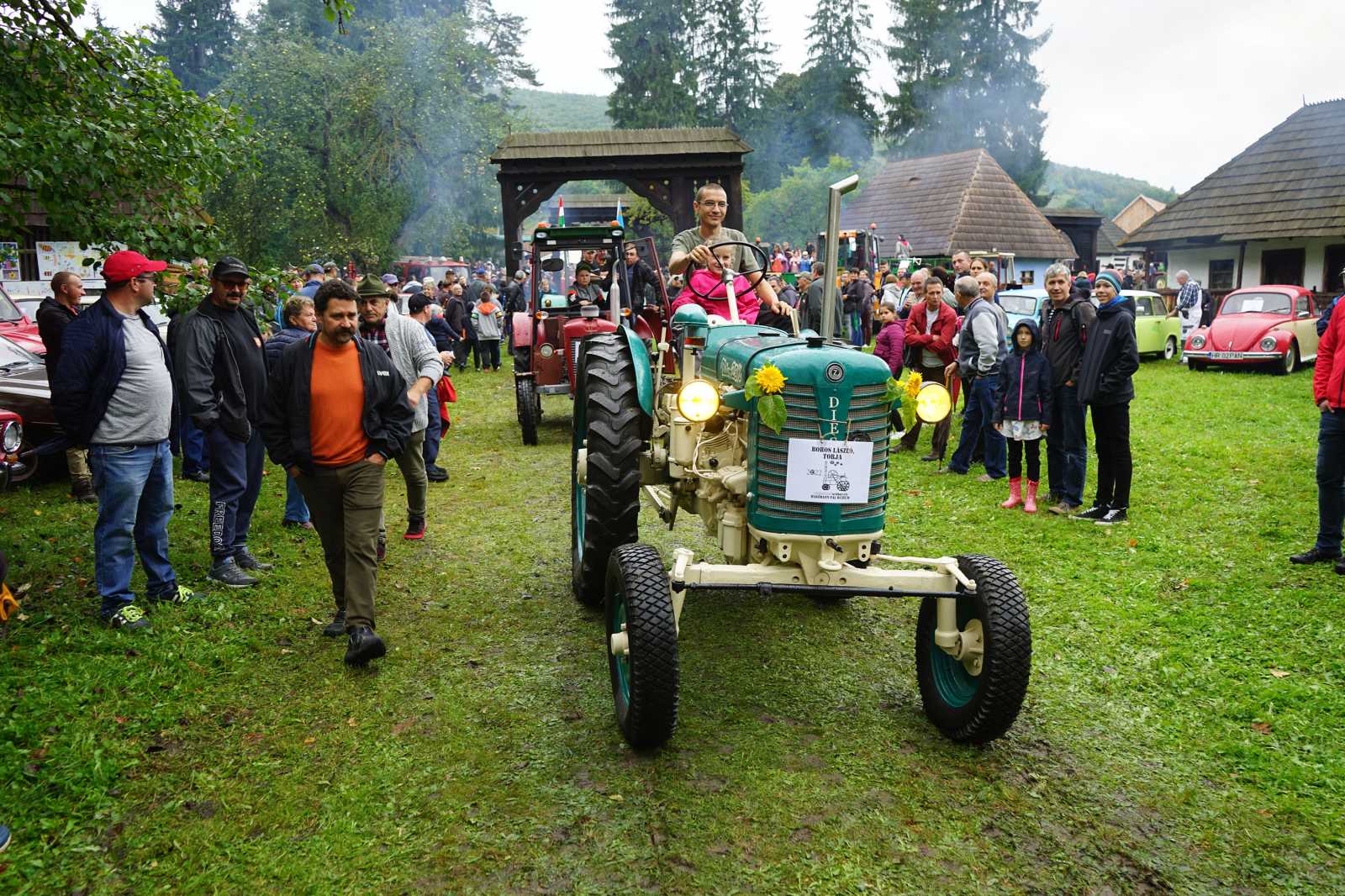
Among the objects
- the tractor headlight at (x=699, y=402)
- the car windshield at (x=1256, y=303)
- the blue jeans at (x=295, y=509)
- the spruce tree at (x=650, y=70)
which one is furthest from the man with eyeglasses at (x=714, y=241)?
the spruce tree at (x=650, y=70)

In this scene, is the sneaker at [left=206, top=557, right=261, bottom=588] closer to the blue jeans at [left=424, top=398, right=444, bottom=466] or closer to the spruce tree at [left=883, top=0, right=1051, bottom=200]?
the blue jeans at [left=424, top=398, right=444, bottom=466]

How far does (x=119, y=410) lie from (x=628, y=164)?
14.8m

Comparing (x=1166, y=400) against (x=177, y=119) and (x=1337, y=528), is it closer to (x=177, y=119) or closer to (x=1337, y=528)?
(x=1337, y=528)

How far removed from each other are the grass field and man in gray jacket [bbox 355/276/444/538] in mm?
585

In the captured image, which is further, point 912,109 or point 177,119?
point 912,109

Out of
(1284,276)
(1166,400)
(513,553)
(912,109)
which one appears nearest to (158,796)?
(513,553)

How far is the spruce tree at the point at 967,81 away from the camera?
49938mm

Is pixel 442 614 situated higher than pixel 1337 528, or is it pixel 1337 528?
pixel 1337 528

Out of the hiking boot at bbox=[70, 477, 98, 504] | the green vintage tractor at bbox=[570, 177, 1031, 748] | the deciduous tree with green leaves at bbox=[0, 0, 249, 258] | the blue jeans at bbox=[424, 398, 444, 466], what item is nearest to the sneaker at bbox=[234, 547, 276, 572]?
the deciduous tree with green leaves at bbox=[0, 0, 249, 258]

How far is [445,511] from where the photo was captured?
8133 millimetres

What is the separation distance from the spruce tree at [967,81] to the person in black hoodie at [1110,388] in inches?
1778

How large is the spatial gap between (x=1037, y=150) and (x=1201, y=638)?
49897 millimetres

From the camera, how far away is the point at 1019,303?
57.8ft

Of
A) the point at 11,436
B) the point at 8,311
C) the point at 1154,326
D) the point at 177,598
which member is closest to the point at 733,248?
the point at 177,598
